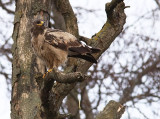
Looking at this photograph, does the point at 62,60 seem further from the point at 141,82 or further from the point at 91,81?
the point at 141,82

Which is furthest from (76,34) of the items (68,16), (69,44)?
(69,44)

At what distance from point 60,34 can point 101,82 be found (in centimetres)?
445

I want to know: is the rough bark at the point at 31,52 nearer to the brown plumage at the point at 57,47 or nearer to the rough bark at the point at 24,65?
the rough bark at the point at 24,65

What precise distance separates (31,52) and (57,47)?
0.92 m

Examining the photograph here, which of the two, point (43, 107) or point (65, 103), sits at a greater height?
point (65, 103)

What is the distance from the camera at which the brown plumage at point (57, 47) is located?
5.16 meters

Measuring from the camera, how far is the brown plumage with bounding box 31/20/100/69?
5.16 metres

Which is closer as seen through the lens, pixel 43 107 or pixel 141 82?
pixel 43 107

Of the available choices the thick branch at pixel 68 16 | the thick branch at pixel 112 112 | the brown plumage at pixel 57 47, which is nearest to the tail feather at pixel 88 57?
the brown plumage at pixel 57 47

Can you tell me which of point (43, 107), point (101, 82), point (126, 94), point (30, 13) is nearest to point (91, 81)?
point (101, 82)

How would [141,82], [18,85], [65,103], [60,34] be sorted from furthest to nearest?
[65,103] < [141,82] < [18,85] < [60,34]

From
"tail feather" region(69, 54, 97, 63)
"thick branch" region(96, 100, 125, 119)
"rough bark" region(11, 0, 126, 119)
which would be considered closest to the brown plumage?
"tail feather" region(69, 54, 97, 63)

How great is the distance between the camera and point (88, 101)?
10.5 metres

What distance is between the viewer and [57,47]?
516 centimetres
